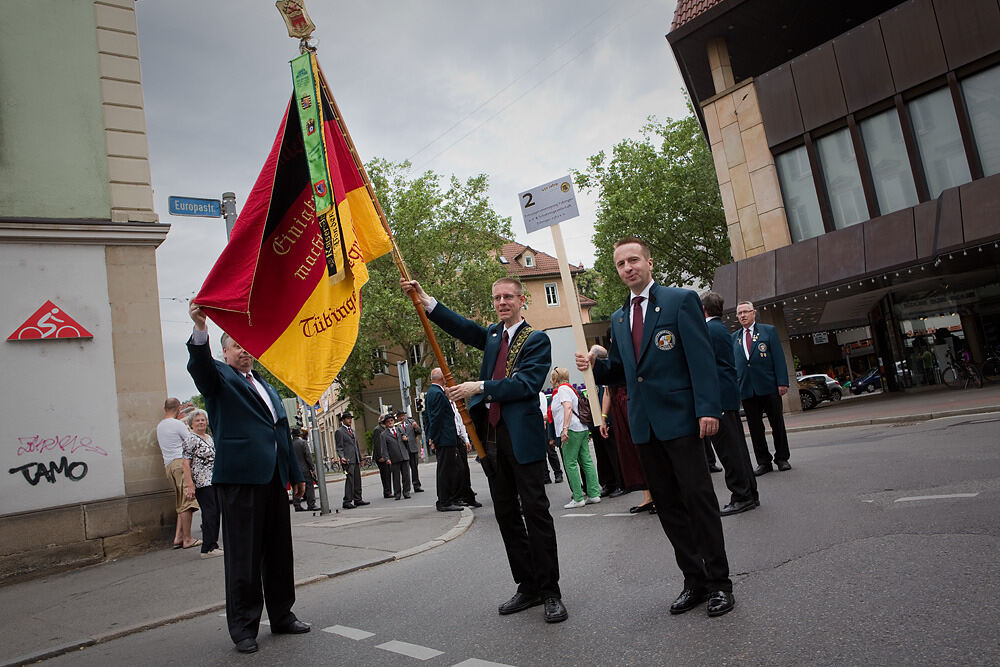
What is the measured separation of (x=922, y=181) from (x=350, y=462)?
16247 millimetres

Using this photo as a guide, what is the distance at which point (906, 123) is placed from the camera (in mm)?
19406

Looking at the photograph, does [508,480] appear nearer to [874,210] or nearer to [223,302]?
[223,302]

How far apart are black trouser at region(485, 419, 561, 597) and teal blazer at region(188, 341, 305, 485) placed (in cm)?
156

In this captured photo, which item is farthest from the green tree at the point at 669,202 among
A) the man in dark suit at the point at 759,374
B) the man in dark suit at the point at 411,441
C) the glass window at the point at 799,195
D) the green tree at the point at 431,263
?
the man in dark suit at the point at 759,374

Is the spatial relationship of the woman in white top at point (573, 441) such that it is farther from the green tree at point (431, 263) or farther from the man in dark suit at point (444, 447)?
the green tree at point (431, 263)

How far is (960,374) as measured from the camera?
68.7ft

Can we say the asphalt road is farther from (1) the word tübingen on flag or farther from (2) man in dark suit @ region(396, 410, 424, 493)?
(2) man in dark suit @ region(396, 410, 424, 493)

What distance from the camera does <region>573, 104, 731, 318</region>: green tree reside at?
37.8 m

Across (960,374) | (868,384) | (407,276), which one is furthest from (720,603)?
(868,384)

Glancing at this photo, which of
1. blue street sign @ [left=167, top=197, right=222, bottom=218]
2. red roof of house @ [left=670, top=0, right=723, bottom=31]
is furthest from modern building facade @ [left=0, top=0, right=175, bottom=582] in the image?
red roof of house @ [left=670, top=0, right=723, bottom=31]

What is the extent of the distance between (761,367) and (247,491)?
6.36 m

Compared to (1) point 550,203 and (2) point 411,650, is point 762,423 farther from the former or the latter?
(2) point 411,650

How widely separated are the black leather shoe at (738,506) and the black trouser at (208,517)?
6008mm

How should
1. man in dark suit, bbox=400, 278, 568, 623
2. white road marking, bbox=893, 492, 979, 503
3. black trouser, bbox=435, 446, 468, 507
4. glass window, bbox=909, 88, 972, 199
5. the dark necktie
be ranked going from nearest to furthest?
man in dark suit, bbox=400, 278, 568, 623
the dark necktie
white road marking, bbox=893, 492, 979, 503
black trouser, bbox=435, 446, 468, 507
glass window, bbox=909, 88, 972, 199
